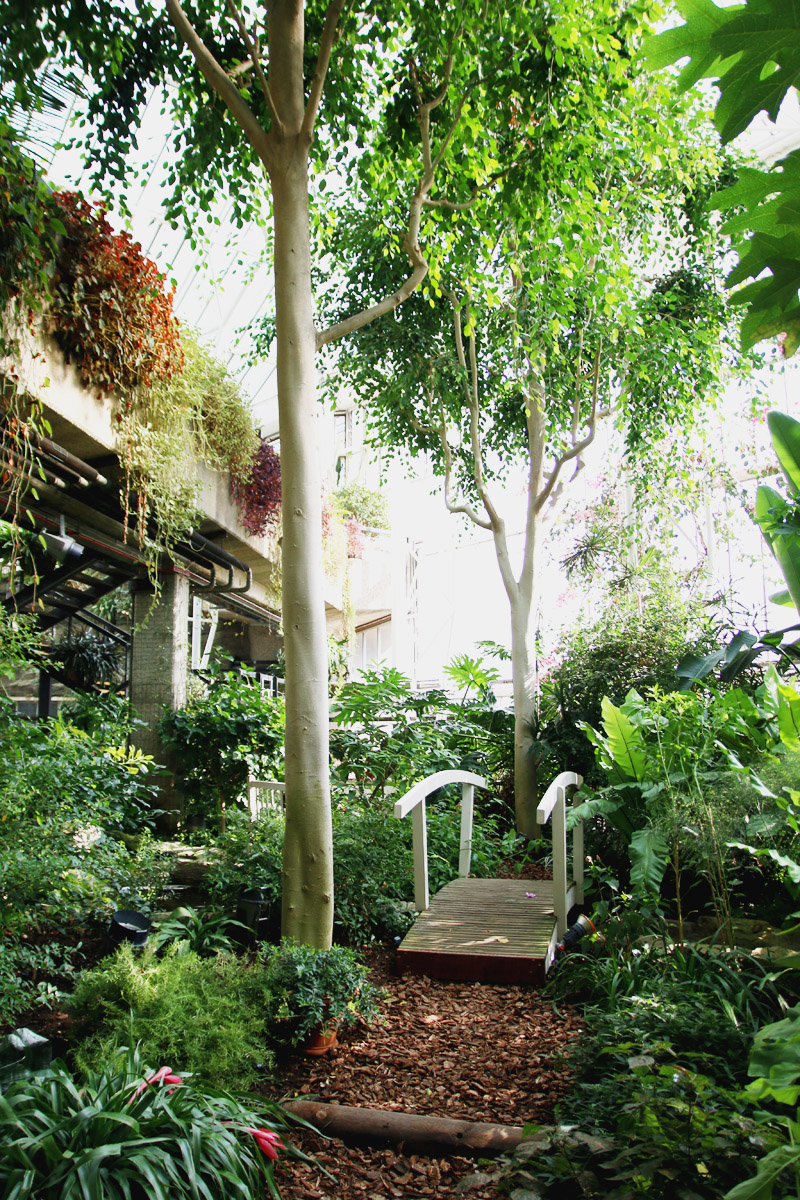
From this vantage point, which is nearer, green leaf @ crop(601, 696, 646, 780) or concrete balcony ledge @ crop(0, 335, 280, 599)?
concrete balcony ledge @ crop(0, 335, 280, 599)

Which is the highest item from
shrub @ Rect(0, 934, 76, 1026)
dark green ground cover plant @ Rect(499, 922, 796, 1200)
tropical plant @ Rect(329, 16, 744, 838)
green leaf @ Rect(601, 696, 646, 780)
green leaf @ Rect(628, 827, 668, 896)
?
tropical plant @ Rect(329, 16, 744, 838)

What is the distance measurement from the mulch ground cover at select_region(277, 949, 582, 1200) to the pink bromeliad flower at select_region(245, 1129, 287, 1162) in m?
0.08

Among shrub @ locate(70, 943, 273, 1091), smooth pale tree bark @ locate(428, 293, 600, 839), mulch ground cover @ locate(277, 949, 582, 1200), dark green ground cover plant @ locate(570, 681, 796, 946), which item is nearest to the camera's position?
mulch ground cover @ locate(277, 949, 582, 1200)

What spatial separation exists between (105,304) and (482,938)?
162 inches

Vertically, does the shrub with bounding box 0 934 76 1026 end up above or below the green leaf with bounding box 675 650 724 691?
below

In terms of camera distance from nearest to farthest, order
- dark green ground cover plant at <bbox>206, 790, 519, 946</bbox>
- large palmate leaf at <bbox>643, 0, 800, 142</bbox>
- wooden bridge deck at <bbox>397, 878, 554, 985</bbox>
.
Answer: large palmate leaf at <bbox>643, 0, 800, 142</bbox>, wooden bridge deck at <bbox>397, 878, 554, 985</bbox>, dark green ground cover plant at <bbox>206, 790, 519, 946</bbox>

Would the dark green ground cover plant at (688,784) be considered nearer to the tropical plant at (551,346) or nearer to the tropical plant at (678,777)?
the tropical plant at (678,777)

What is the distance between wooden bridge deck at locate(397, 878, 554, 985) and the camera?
13.6ft

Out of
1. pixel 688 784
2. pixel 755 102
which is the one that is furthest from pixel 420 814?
pixel 755 102

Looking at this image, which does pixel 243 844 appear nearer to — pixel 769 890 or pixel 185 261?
pixel 769 890

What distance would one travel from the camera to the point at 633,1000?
3.21 m

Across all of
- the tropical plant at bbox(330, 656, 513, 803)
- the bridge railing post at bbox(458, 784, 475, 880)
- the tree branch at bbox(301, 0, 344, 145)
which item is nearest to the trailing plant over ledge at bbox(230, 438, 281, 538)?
the tropical plant at bbox(330, 656, 513, 803)

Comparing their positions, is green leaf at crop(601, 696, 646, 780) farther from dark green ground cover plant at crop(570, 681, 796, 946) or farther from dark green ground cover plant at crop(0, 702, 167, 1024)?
dark green ground cover plant at crop(0, 702, 167, 1024)

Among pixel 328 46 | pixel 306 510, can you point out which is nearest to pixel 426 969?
pixel 306 510
